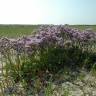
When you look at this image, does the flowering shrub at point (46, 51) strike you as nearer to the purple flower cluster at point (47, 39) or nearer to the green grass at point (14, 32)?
the purple flower cluster at point (47, 39)

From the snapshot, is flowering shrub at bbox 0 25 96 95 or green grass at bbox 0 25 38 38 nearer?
flowering shrub at bbox 0 25 96 95

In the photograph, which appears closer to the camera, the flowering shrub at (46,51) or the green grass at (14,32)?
the flowering shrub at (46,51)

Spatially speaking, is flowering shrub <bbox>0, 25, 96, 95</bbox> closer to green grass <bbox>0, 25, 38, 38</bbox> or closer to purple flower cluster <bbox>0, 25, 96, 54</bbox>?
purple flower cluster <bbox>0, 25, 96, 54</bbox>

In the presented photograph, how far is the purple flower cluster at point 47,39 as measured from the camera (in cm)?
719

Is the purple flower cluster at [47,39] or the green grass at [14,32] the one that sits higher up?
the purple flower cluster at [47,39]

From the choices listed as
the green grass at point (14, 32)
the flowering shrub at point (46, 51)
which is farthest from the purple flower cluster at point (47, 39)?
the green grass at point (14, 32)

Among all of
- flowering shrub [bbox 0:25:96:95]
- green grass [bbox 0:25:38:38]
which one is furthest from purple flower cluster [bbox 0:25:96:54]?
green grass [bbox 0:25:38:38]

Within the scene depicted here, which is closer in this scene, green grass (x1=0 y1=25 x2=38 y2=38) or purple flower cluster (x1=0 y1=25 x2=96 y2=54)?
purple flower cluster (x1=0 y1=25 x2=96 y2=54)

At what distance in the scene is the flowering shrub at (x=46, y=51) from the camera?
7.20 metres

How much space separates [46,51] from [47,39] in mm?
588

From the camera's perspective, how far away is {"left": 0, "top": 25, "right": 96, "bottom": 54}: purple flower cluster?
719 cm

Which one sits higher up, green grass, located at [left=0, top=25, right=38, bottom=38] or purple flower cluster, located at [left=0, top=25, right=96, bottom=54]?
purple flower cluster, located at [left=0, top=25, right=96, bottom=54]

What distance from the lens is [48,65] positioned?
7766 millimetres

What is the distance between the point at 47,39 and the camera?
25.6ft
